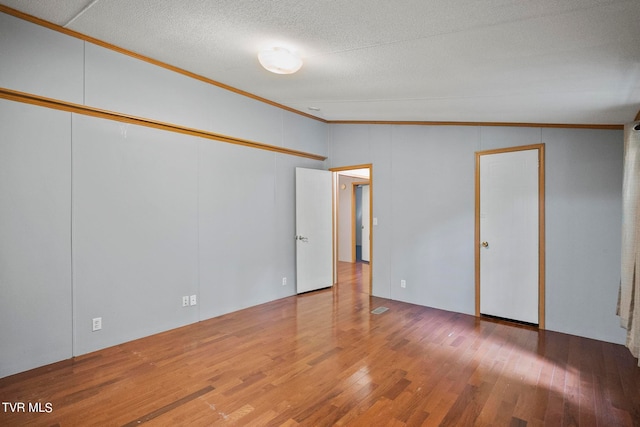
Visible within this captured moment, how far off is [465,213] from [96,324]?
4.51 metres

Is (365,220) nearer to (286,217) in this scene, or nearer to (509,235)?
(286,217)

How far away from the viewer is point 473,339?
11.7 feet

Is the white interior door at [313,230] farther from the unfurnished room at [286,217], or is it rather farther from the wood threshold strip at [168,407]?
the wood threshold strip at [168,407]

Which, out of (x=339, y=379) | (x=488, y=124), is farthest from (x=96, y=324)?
(x=488, y=124)

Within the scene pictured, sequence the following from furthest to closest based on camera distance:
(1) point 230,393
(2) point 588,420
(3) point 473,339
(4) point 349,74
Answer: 1. (3) point 473,339
2. (4) point 349,74
3. (1) point 230,393
4. (2) point 588,420

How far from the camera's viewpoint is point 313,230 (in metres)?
5.55

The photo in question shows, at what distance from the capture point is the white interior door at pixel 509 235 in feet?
13.0

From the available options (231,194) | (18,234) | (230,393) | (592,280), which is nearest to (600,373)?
(592,280)

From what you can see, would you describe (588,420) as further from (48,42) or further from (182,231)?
(48,42)

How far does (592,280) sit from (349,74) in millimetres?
3454

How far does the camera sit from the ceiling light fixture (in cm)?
285

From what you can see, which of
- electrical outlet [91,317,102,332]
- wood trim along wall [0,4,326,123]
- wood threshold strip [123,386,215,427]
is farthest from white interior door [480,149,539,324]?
electrical outlet [91,317,102,332]

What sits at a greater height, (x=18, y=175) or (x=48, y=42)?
(x=48, y=42)

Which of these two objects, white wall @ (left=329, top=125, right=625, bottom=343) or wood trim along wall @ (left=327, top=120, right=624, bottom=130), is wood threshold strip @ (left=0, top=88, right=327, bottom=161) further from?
white wall @ (left=329, top=125, right=625, bottom=343)
